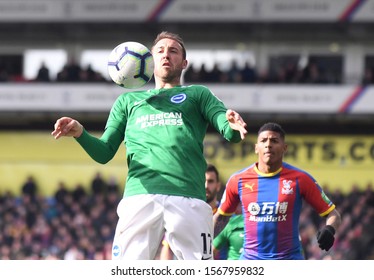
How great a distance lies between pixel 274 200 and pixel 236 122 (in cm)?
243

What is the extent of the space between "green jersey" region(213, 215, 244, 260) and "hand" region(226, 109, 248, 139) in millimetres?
3733

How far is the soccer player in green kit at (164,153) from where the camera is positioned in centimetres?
631

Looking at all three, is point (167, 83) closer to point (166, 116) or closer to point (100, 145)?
point (166, 116)

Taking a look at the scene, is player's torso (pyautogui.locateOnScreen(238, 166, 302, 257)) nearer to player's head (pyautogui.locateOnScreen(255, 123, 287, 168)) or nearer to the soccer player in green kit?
player's head (pyautogui.locateOnScreen(255, 123, 287, 168))

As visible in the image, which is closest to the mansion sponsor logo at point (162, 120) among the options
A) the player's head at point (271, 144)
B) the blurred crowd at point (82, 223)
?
the player's head at point (271, 144)

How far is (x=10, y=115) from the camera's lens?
30750 mm

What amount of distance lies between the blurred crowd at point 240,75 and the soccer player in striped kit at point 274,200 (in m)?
21.0

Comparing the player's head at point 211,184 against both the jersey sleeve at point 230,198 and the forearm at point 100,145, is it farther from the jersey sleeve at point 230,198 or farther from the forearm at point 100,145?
the forearm at point 100,145

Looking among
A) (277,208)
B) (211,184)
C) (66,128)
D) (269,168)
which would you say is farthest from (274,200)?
(66,128)

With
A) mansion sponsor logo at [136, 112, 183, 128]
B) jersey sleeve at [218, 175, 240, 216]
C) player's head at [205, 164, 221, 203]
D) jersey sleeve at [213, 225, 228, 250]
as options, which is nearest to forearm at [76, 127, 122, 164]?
mansion sponsor logo at [136, 112, 183, 128]

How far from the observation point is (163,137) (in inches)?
257

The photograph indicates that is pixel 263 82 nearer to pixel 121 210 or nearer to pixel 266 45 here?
pixel 266 45

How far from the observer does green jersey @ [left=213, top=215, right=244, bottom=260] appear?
31.9 ft

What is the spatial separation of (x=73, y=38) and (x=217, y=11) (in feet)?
16.0
